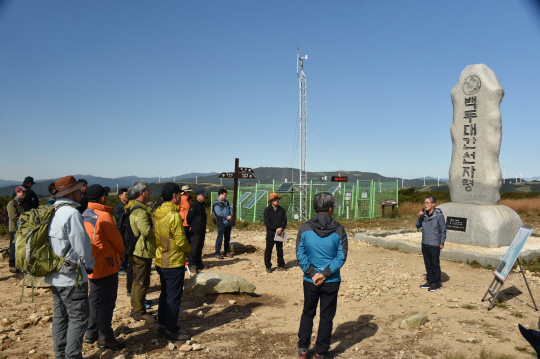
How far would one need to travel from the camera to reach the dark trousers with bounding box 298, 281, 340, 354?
150 inches

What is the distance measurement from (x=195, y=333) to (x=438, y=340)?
9.53 feet

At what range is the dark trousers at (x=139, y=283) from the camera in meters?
5.08

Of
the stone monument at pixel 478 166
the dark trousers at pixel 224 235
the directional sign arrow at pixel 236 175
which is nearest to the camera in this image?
the dark trousers at pixel 224 235

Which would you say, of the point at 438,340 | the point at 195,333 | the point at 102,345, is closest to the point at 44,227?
the point at 102,345

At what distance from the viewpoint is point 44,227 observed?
3188 millimetres

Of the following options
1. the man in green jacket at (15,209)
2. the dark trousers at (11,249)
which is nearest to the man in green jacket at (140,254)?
the man in green jacket at (15,209)

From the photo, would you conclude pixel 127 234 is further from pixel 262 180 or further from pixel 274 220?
pixel 262 180

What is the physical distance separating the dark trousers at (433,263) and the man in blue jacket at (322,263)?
354cm

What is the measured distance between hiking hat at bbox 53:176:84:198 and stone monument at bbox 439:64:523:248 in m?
9.79

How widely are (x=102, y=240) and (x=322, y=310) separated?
2458 mm

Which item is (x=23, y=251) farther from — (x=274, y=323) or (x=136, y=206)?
(x=274, y=323)

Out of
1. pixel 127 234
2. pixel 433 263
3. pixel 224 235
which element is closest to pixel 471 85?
pixel 433 263

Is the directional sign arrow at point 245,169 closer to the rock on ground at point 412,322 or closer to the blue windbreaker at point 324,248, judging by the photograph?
the rock on ground at point 412,322

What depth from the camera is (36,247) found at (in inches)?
124
